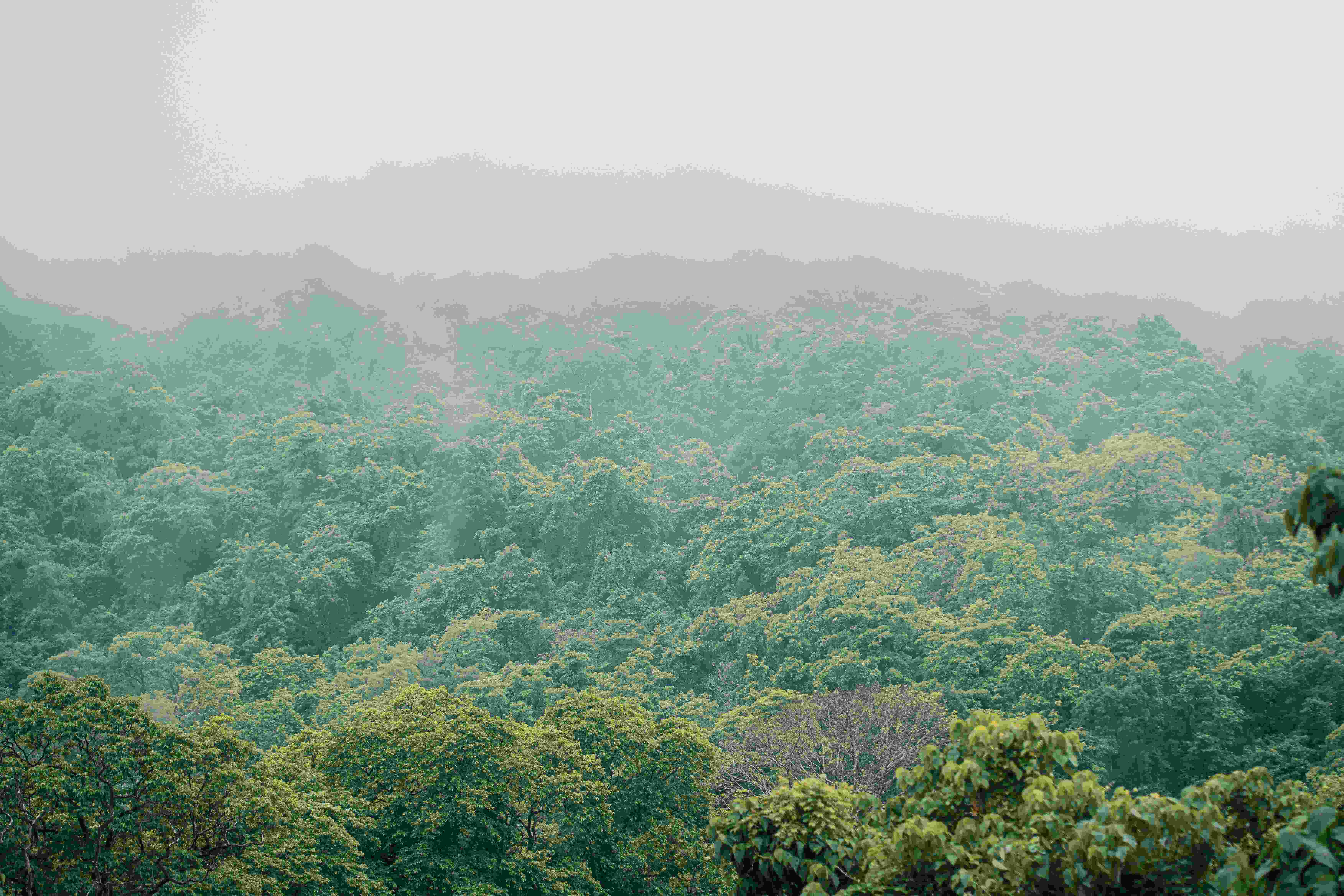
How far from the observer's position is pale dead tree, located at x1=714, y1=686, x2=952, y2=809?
57.3ft

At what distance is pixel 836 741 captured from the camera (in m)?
18.0

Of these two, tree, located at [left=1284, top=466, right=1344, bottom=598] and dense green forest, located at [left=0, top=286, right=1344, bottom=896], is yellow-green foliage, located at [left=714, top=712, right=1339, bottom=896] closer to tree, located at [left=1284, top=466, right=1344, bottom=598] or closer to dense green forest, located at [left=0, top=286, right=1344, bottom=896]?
dense green forest, located at [left=0, top=286, right=1344, bottom=896]

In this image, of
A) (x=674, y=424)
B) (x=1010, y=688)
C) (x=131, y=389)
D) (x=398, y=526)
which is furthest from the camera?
(x=674, y=424)

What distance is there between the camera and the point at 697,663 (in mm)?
25812

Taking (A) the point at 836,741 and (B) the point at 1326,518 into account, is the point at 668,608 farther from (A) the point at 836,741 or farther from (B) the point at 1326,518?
(B) the point at 1326,518

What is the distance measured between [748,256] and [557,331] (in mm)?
15303

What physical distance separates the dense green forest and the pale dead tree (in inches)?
3.4

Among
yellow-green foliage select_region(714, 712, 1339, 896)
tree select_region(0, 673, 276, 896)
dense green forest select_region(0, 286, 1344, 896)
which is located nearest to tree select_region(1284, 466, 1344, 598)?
dense green forest select_region(0, 286, 1344, 896)

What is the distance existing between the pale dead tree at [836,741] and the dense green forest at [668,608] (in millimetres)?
87

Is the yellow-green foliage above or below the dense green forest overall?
above

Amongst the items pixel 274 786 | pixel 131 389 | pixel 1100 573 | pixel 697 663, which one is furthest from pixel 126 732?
Result: pixel 131 389

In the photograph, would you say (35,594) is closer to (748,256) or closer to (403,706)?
(403,706)

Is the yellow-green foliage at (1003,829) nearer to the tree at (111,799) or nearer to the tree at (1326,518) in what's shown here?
the tree at (1326,518)

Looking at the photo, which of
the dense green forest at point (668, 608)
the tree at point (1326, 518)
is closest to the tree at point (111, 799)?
the dense green forest at point (668, 608)
